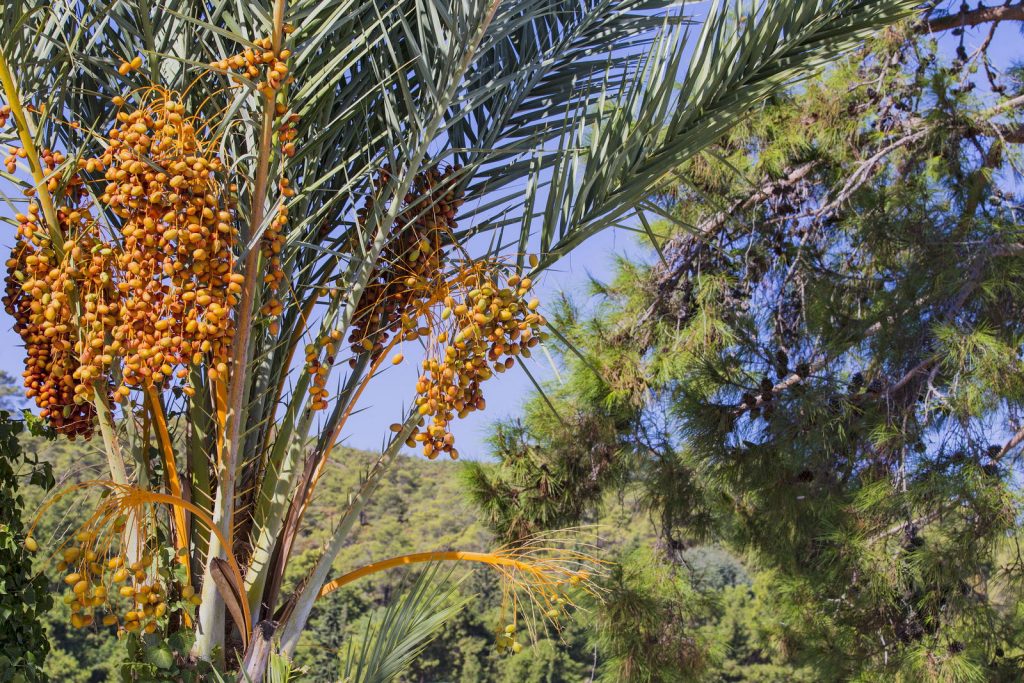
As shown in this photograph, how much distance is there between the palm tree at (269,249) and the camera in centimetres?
162

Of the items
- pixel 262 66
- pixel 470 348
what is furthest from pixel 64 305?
pixel 470 348

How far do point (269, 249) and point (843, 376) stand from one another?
9.98ft

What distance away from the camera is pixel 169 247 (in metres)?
1.59

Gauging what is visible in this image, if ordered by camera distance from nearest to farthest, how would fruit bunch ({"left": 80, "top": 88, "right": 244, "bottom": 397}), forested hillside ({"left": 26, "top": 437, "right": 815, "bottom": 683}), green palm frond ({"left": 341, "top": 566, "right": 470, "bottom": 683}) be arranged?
fruit bunch ({"left": 80, "top": 88, "right": 244, "bottom": 397}) < green palm frond ({"left": 341, "top": 566, "right": 470, "bottom": 683}) < forested hillside ({"left": 26, "top": 437, "right": 815, "bottom": 683})

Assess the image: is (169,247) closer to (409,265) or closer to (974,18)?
(409,265)

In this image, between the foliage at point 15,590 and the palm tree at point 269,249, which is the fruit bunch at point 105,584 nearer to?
the palm tree at point 269,249

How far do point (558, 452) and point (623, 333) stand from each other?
581mm

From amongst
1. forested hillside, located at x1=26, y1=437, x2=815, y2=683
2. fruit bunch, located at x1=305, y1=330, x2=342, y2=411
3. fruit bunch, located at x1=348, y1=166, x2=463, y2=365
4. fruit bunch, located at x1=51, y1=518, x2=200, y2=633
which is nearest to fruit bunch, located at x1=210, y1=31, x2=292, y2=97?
fruit bunch, located at x1=348, y1=166, x2=463, y2=365

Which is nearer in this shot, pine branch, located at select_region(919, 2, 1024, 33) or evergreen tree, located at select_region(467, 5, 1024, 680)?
evergreen tree, located at select_region(467, 5, 1024, 680)

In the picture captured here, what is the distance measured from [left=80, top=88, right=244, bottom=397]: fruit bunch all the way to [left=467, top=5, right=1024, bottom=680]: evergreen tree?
1805mm

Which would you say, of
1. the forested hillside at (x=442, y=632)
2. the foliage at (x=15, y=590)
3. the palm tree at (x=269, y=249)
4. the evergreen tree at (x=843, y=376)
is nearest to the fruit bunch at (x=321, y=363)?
the palm tree at (x=269, y=249)

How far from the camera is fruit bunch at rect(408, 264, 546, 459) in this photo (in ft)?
5.59

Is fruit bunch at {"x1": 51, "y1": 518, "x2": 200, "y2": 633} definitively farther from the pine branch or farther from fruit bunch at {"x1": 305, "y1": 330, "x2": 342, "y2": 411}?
the pine branch

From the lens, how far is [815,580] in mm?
4008
